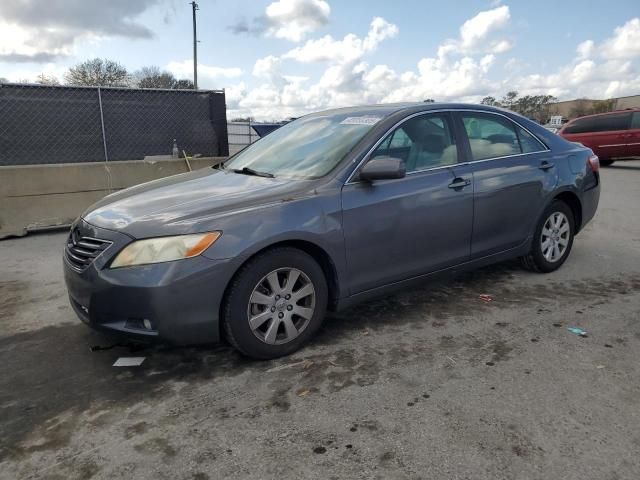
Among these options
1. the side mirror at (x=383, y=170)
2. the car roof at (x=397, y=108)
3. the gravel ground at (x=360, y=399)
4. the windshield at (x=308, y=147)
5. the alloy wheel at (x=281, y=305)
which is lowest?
the gravel ground at (x=360, y=399)

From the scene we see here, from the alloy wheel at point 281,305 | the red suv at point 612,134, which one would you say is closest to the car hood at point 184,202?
the alloy wheel at point 281,305

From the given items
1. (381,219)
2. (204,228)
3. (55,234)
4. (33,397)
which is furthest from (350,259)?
(55,234)

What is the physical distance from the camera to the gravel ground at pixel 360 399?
2244 mm

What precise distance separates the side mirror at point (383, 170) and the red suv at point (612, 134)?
14102 mm

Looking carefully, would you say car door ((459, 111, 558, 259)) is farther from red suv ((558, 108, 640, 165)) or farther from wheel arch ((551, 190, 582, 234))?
red suv ((558, 108, 640, 165))

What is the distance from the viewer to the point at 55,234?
23.7ft

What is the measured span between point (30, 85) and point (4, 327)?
5.92 metres

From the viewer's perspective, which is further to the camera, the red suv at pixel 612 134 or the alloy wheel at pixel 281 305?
the red suv at pixel 612 134

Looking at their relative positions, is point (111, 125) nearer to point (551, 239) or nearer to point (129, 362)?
point (129, 362)

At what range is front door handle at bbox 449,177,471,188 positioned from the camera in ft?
12.7

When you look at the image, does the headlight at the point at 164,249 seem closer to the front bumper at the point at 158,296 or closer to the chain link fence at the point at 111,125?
the front bumper at the point at 158,296

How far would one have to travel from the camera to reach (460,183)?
3.91 metres

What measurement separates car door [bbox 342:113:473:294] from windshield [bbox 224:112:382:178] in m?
0.22

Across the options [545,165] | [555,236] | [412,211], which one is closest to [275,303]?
[412,211]
